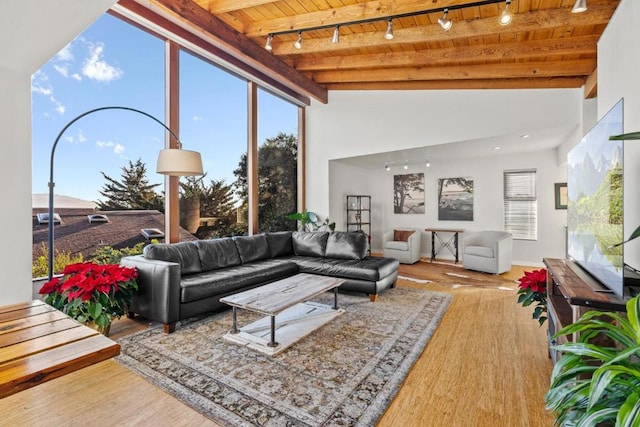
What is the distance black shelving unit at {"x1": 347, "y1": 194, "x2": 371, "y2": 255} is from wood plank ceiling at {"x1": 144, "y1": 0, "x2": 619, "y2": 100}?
2.76 metres

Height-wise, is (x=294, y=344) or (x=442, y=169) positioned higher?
(x=442, y=169)

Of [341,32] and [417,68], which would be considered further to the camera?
[417,68]

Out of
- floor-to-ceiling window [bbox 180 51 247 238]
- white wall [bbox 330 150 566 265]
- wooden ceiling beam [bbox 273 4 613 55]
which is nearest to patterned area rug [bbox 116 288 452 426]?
floor-to-ceiling window [bbox 180 51 247 238]

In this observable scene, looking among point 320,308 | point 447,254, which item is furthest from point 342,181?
point 320,308

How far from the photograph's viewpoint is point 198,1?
11.9ft

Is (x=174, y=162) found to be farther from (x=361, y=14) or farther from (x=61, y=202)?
(x=361, y=14)

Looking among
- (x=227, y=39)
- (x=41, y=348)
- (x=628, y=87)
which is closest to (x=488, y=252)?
(x=628, y=87)

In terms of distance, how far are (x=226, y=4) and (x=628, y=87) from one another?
12.7 ft

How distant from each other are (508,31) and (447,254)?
454 cm

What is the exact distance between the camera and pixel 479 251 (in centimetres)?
545

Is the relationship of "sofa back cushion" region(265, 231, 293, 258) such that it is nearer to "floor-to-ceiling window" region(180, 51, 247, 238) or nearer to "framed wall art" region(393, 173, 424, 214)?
"floor-to-ceiling window" region(180, 51, 247, 238)

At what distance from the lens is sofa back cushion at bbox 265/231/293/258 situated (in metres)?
4.76

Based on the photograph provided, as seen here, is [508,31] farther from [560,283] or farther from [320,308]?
[320,308]

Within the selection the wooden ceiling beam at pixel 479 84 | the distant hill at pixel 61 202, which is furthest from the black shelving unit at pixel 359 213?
the distant hill at pixel 61 202
